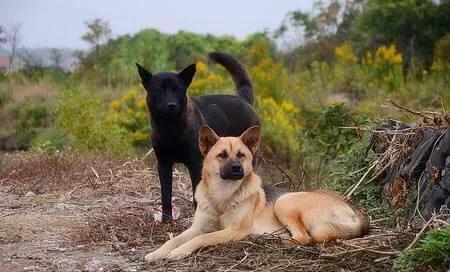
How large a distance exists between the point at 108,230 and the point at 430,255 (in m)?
3.11

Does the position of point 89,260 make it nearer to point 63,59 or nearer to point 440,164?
point 440,164

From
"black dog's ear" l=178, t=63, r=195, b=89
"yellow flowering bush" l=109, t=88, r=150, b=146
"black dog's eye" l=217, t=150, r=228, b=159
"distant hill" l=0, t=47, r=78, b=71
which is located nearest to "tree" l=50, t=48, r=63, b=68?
"distant hill" l=0, t=47, r=78, b=71

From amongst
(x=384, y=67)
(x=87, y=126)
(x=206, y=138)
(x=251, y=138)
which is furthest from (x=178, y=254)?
(x=384, y=67)

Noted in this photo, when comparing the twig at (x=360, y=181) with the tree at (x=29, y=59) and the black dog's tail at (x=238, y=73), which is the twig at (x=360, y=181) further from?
the tree at (x=29, y=59)

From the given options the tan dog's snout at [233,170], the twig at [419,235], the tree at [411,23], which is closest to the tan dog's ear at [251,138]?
the tan dog's snout at [233,170]

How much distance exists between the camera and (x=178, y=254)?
18.8 ft

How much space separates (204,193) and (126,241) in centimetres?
89

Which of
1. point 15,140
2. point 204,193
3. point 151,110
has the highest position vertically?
point 151,110

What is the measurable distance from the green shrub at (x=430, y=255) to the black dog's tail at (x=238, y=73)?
397 cm

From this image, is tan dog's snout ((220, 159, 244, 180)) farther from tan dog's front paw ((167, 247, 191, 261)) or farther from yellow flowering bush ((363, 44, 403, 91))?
yellow flowering bush ((363, 44, 403, 91))

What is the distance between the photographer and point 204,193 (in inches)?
246

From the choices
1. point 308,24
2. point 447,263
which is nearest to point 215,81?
point 447,263

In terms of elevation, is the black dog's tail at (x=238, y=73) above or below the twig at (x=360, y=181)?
above

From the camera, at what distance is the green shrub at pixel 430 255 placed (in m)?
4.91
